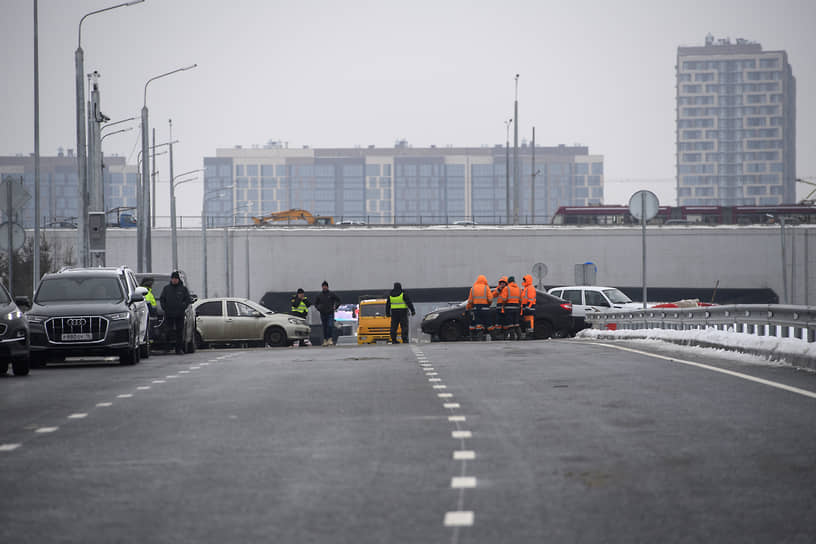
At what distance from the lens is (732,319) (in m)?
20.8

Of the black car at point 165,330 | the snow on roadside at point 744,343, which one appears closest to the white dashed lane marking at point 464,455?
the snow on roadside at point 744,343

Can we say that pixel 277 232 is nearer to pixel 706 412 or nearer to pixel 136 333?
pixel 136 333

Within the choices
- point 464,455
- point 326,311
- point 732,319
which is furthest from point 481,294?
point 464,455

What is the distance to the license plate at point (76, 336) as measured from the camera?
19859 millimetres

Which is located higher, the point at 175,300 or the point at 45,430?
the point at 175,300

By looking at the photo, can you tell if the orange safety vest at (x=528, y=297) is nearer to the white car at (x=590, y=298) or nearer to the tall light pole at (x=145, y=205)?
the white car at (x=590, y=298)

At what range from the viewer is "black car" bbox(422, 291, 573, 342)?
104ft

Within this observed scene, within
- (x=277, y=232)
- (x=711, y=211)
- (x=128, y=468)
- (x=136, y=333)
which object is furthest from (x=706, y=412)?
(x=711, y=211)

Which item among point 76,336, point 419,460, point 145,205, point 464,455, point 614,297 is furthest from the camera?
point 145,205

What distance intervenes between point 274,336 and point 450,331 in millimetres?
5396

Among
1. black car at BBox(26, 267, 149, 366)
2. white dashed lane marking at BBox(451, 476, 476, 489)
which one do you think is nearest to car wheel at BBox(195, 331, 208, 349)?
black car at BBox(26, 267, 149, 366)

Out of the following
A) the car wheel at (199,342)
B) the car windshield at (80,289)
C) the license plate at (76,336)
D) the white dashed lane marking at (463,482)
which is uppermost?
the car windshield at (80,289)

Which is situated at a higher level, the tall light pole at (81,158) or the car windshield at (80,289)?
the tall light pole at (81,158)

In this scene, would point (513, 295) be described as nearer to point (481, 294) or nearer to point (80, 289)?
point (481, 294)
